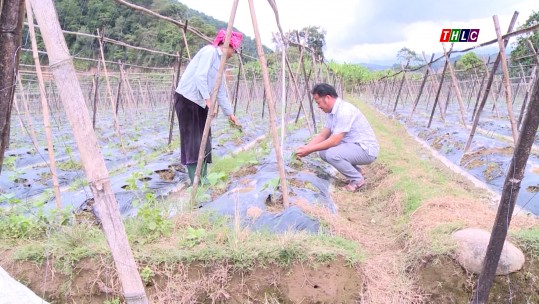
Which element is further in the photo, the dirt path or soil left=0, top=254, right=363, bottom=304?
the dirt path

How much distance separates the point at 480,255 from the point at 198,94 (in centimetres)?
283

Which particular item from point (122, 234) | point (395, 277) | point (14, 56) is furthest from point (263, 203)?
point (14, 56)

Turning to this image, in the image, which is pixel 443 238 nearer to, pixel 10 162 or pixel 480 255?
pixel 480 255

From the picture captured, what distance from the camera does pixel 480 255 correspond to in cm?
252

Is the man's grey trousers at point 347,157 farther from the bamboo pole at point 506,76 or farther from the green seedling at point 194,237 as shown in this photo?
the green seedling at point 194,237

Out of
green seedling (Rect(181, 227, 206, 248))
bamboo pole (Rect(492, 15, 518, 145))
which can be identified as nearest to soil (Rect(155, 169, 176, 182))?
green seedling (Rect(181, 227, 206, 248))

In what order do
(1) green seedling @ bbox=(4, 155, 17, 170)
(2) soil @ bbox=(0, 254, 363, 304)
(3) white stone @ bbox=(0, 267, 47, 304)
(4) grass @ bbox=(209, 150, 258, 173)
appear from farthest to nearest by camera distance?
1. (4) grass @ bbox=(209, 150, 258, 173)
2. (1) green seedling @ bbox=(4, 155, 17, 170)
3. (2) soil @ bbox=(0, 254, 363, 304)
4. (3) white stone @ bbox=(0, 267, 47, 304)

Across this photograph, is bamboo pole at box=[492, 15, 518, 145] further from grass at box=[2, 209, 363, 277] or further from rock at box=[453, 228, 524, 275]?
grass at box=[2, 209, 363, 277]

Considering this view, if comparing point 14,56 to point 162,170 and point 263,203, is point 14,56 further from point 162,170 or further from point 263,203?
point 162,170

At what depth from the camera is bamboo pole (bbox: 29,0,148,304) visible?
1550 millimetres

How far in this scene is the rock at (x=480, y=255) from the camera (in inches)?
98.8

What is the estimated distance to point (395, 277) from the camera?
269 centimetres

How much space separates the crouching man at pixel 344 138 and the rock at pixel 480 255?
7.61 ft

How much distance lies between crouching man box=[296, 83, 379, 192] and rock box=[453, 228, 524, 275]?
2.32 metres
